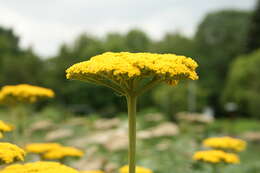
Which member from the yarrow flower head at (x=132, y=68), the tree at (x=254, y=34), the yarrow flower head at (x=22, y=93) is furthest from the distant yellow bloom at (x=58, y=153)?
the tree at (x=254, y=34)

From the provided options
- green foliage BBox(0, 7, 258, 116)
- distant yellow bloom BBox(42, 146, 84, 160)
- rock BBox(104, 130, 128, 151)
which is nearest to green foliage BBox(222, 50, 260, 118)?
green foliage BBox(0, 7, 258, 116)

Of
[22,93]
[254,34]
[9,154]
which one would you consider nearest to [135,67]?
[9,154]

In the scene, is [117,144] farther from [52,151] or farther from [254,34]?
[254,34]

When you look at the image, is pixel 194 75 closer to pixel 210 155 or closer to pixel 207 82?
pixel 210 155

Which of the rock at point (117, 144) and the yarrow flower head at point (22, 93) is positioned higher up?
the yarrow flower head at point (22, 93)

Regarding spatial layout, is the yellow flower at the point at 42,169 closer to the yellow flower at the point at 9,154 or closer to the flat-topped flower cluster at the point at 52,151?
the yellow flower at the point at 9,154

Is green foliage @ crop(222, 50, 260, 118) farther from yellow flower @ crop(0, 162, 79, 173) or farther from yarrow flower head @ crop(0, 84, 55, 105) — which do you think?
yellow flower @ crop(0, 162, 79, 173)
